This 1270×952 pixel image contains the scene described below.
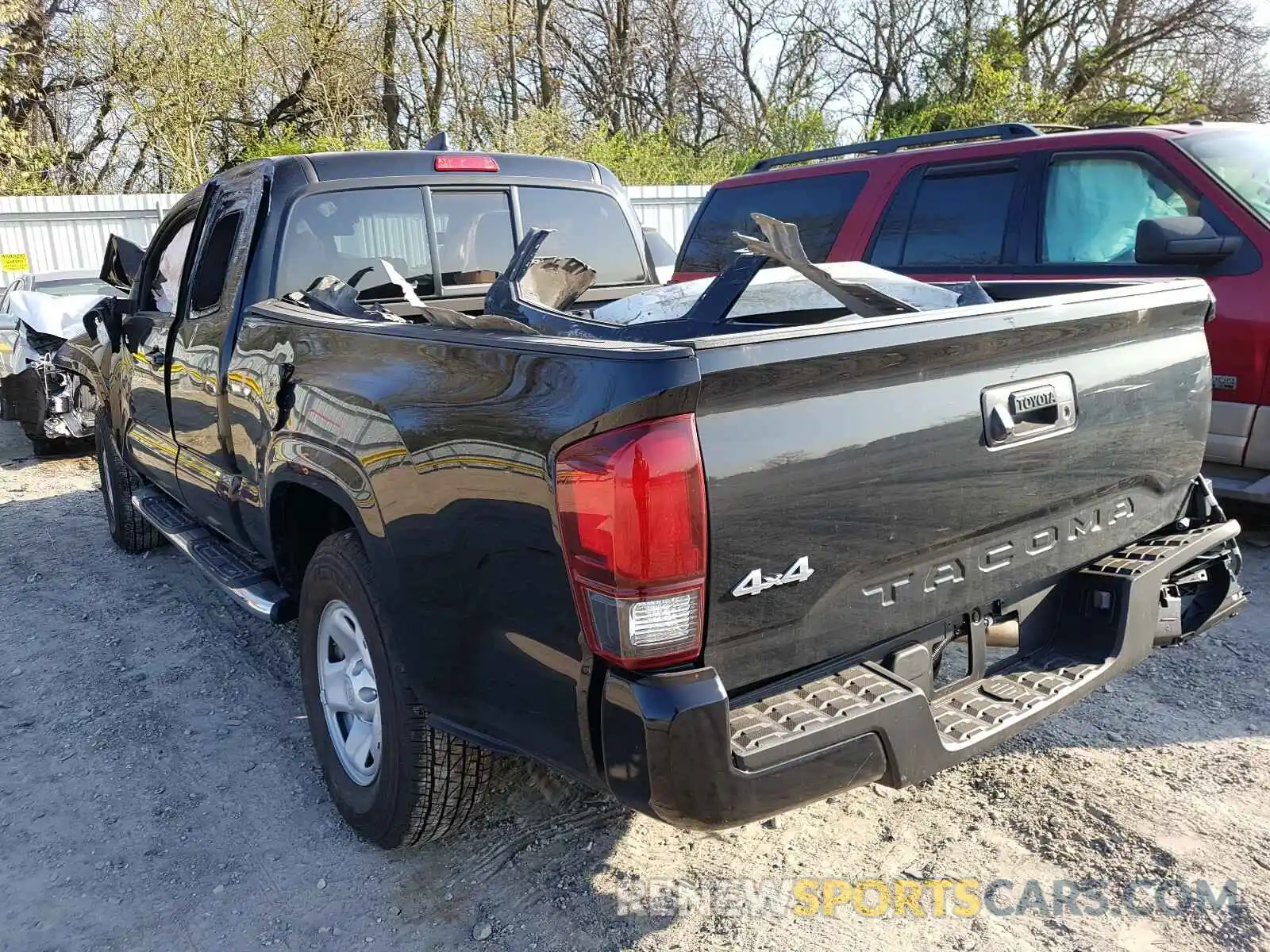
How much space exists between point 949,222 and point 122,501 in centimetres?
514

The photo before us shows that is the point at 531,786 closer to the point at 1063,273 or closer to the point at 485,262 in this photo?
the point at 485,262

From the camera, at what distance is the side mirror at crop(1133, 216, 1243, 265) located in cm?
475

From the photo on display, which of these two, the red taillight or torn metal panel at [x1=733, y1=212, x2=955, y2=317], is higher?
the red taillight

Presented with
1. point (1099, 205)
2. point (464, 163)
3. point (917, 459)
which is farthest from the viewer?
point (1099, 205)

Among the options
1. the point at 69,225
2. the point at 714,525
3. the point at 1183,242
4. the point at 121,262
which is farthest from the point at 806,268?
the point at 69,225

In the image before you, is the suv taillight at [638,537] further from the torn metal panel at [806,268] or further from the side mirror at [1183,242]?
the side mirror at [1183,242]

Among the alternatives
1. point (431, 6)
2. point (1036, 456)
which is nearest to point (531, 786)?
point (1036, 456)

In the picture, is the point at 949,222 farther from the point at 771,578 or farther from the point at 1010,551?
the point at 771,578

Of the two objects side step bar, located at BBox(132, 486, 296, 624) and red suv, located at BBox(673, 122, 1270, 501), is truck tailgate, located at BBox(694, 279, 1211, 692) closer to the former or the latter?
red suv, located at BBox(673, 122, 1270, 501)

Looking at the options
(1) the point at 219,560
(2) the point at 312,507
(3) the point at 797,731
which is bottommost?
(1) the point at 219,560

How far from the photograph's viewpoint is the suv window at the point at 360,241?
3.75 m

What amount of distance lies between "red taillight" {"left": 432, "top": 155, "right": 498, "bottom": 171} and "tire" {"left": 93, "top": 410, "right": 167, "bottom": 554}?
9.23ft

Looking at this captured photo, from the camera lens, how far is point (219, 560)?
13.3 feet

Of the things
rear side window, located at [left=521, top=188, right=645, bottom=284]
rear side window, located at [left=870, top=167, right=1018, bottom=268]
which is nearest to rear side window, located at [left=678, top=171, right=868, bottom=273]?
rear side window, located at [left=870, top=167, right=1018, bottom=268]
